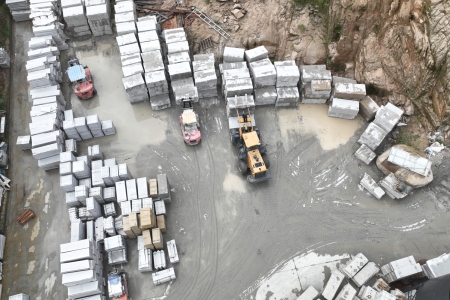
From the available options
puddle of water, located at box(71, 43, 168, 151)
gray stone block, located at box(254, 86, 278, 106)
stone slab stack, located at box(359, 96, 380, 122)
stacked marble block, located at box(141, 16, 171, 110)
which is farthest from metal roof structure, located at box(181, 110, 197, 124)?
stone slab stack, located at box(359, 96, 380, 122)

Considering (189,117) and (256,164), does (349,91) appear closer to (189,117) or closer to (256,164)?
(256,164)

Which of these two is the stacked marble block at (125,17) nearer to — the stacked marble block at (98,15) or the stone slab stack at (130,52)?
the stone slab stack at (130,52)

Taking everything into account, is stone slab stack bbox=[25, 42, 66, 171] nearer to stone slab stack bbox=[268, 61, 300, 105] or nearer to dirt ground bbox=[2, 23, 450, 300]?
dirt ground bbox=[2, 23, 450, 300]

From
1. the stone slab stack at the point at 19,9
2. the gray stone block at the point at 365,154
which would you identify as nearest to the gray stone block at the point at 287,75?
the gray stone block at the point at 365,154

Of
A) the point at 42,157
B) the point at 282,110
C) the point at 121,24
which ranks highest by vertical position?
the point at 121,24

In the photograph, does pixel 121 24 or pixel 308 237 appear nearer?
pixel 308 237

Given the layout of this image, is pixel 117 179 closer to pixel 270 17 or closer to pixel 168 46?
pixel 168 46

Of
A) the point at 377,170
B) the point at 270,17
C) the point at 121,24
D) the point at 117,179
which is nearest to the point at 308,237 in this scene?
the point at 377,170

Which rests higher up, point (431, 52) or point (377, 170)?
point (431, 52)
